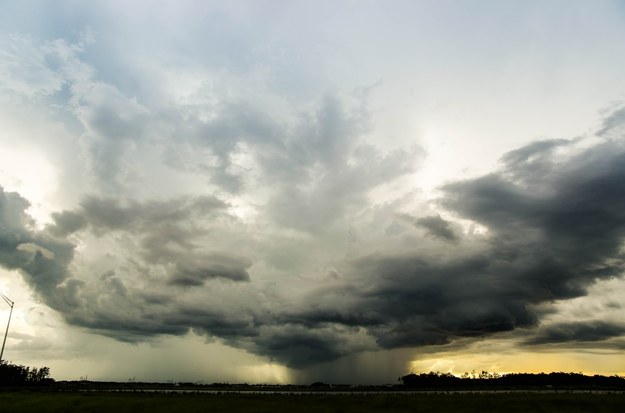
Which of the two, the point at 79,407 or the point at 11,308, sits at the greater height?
the point at 11,308

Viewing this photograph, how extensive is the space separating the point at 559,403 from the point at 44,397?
13346cm

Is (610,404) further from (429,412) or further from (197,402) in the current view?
(197,402)

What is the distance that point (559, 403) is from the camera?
325 feet

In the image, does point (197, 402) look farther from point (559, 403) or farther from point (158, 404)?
point (559, 403)

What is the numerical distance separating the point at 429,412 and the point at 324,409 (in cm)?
2197

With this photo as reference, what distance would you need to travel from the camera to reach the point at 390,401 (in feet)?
339

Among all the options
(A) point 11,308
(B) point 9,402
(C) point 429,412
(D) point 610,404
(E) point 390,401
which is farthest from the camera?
(A) point 11,308

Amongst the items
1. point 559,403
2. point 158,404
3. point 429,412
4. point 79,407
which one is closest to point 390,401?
point 429,412

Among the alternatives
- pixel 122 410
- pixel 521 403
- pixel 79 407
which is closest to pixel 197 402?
pixel 122 410

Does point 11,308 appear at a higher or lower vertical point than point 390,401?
higher

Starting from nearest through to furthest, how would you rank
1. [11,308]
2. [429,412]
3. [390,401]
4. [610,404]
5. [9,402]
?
[429,412] → [610,404] → [390,401] → [9,402] → [11,308]

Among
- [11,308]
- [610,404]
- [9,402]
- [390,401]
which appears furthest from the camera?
[11,308]

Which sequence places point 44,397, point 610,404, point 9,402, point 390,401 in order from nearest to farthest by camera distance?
point 610,404 < point 390,401 < point 9,402 < point 44,397

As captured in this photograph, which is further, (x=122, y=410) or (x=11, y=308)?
(x=11, y=308)
